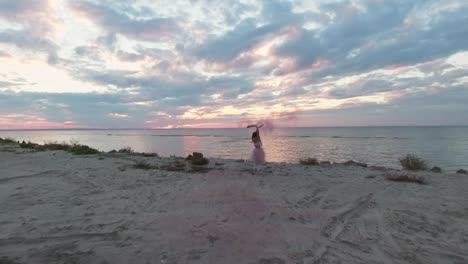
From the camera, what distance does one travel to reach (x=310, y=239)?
178 inches

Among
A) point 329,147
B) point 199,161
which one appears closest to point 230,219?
point 199,161

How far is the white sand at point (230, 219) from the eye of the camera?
405cm

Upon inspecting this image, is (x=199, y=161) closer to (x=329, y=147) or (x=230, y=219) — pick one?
(x=230, y=219)

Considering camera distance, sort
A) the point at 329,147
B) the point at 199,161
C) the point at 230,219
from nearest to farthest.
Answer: the point at 230,219
the point at 199,161
the point at 329,147

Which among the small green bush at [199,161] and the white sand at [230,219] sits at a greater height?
the small green bush at [199,161]

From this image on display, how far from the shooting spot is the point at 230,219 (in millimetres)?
5277

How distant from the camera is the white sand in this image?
4047 mm

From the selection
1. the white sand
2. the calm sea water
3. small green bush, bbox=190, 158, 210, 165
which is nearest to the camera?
the white sand

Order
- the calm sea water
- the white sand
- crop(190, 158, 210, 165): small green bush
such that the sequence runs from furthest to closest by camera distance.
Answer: the calm sea water < crop(190, 158, 210, 165): small green bush < the white sand

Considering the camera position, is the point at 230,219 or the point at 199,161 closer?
the point at 230,219

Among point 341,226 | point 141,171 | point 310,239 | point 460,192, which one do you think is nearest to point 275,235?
point 310,239

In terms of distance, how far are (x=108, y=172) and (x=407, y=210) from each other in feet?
28.5

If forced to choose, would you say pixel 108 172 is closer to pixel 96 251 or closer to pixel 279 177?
pixel 279 177

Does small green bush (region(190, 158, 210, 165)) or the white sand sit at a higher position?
small green bush (region(190, 158, 210, 165))
